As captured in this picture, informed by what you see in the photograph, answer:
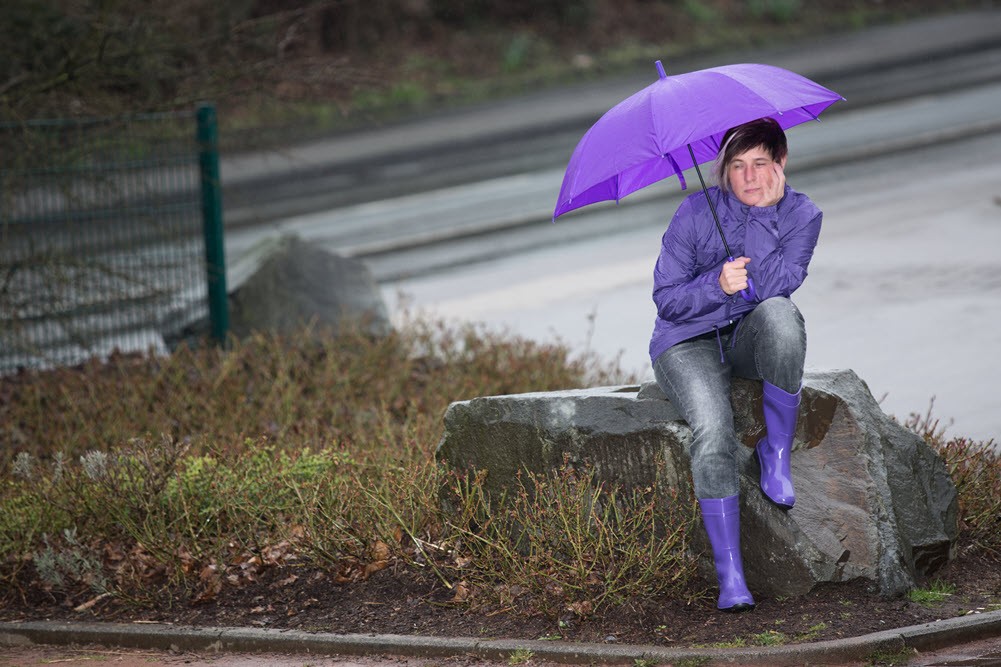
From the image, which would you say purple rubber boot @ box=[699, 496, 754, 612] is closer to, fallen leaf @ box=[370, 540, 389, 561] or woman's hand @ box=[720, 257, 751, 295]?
woman's hand @ box=[720, 257, 751, 295]

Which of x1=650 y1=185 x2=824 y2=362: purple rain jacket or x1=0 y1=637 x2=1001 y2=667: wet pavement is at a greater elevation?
x1=650 y1=185 x2=824 y2=362: purple rain jacket

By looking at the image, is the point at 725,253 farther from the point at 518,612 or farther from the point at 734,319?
the point at 518,612

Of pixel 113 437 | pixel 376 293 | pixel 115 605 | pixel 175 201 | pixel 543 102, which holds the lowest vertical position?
pixel 115 605

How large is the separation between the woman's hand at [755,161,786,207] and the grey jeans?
1.32 ft

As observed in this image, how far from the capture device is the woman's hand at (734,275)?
508 cm

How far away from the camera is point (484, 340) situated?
32.1 ft

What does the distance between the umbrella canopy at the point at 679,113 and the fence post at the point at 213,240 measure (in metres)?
5.11

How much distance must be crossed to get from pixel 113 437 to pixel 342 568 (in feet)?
8.95

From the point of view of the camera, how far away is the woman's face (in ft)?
17.3

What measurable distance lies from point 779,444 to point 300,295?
5.79 metres

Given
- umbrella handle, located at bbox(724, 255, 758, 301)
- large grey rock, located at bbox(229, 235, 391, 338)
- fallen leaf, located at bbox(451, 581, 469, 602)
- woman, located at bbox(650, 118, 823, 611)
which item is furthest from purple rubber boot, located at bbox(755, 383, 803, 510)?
large grey rock, located at bbox(229, 235, 391, 338)

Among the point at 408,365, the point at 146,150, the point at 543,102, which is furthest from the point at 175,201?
the point at 543,102

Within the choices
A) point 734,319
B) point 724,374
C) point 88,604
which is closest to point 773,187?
point 734,319

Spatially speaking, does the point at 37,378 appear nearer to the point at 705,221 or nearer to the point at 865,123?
the point at 705,221
